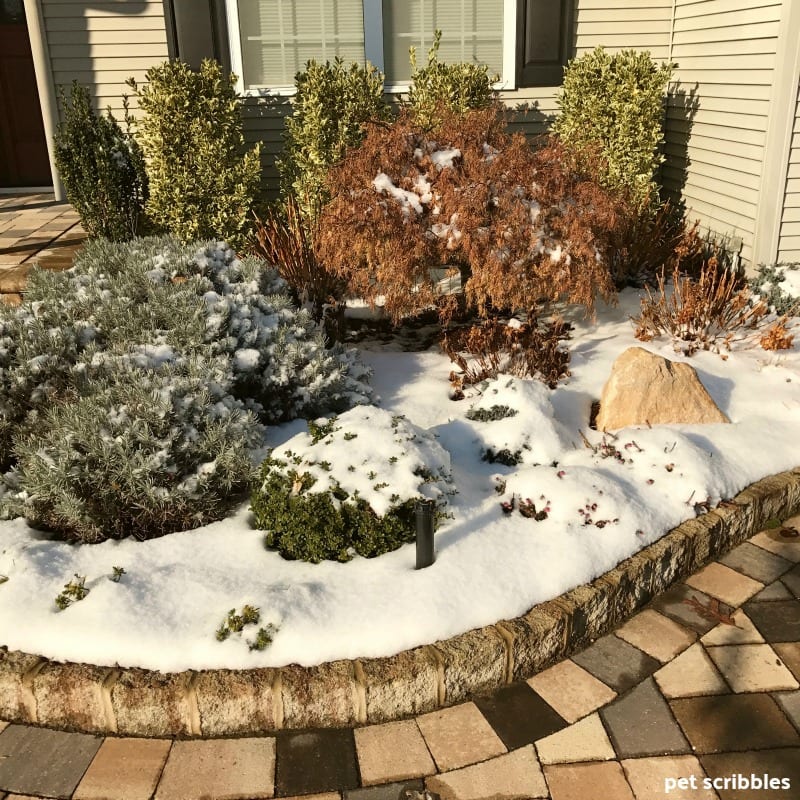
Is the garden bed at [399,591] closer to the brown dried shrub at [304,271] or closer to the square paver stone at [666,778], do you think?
the square paver stone at [666,778]

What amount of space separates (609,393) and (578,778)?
2.39 m

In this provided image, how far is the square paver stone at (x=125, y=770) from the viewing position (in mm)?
2391

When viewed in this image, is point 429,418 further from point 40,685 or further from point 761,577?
point 40,685

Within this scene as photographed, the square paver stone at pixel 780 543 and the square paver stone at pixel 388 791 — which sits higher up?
the square paver stone at pixel 780 543

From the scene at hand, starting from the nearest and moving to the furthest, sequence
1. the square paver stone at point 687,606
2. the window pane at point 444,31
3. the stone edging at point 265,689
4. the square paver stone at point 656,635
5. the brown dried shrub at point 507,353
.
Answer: the stone edging at point 265,689
the square paver stone at point 656,635
the square paver stone at point 687,606
the brown dried shrub at point 507,353
the window pane at point 444,31

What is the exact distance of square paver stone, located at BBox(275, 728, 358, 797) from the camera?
2.42m

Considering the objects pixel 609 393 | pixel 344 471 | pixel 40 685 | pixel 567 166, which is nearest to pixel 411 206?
pixel 567 166

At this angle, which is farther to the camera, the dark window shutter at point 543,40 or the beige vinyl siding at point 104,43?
the dark window shutter at point 543,40

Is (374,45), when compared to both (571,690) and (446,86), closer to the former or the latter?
(446,86)

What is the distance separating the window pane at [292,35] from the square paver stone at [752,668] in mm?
6796

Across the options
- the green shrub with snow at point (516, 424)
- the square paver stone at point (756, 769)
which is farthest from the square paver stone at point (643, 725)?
the green shrub with snow at point (516, 424)

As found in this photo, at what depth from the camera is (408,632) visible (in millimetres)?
2762

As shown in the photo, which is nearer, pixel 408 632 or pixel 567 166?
pixel 408 632

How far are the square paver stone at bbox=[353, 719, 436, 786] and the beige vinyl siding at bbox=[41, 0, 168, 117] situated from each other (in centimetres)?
703
